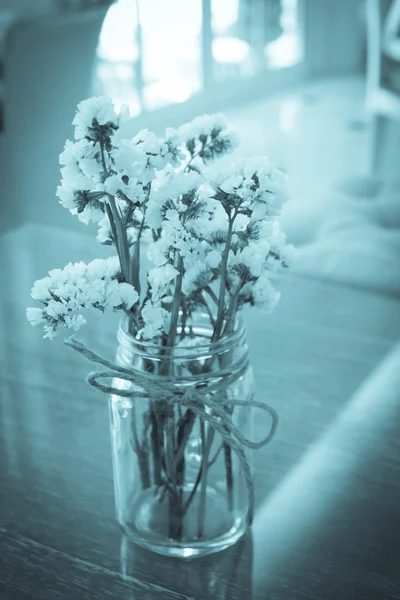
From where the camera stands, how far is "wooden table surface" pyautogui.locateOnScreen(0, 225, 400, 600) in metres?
0.46

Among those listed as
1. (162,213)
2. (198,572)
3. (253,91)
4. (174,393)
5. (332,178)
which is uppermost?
(162,213)

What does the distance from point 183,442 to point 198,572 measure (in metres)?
0.08

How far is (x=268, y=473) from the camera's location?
0.56 meters

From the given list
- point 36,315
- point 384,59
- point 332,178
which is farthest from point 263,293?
point 384,59

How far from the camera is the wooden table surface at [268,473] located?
458 millimetres

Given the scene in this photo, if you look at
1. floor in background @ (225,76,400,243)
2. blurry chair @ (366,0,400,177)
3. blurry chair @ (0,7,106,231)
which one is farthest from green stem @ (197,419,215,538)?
blurry chair @ (366,0,400,177)

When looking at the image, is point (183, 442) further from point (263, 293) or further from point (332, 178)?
point (332, 178)

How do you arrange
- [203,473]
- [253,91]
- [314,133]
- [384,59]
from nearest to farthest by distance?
[203,473] < [384,59] < [314,133] < [253,91]

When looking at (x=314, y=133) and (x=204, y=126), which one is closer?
(x=204, y=126)

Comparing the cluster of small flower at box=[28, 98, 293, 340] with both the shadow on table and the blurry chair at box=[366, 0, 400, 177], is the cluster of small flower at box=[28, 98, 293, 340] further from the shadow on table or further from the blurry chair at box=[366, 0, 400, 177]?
the blurry chair at box=[366, 0, 400, 177]

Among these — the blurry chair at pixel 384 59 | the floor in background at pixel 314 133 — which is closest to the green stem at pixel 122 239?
the floor in background at pixel 314 133

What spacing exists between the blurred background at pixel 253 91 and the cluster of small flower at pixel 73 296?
0.98 feet

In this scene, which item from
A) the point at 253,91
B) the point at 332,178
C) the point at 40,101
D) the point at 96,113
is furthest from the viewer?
the point at 253,91

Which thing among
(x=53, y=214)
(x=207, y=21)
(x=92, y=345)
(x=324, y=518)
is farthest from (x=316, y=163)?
(x=324, y=518)
